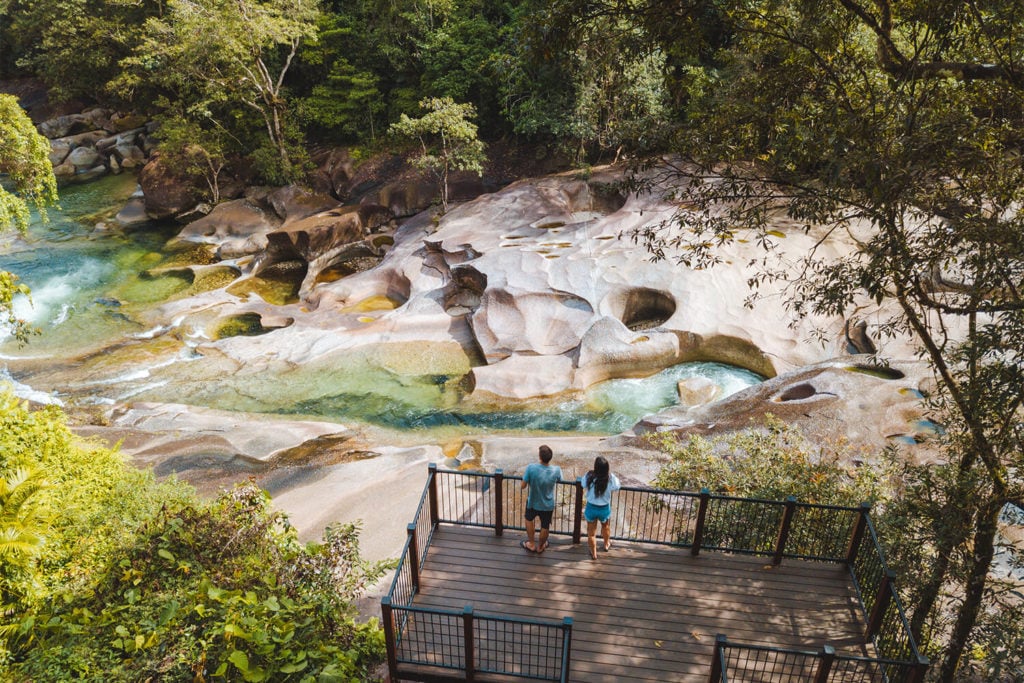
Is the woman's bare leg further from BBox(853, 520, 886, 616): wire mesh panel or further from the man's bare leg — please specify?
BBox(853, 520, 886, 616): wire mesh panel

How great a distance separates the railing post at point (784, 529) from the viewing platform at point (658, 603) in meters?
0.02

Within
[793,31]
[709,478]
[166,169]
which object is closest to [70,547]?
[709,478]

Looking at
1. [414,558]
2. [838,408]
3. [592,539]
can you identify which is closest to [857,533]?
[592,539]

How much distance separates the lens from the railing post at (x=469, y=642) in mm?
7297

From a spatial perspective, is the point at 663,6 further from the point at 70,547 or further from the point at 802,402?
the point at 70,547

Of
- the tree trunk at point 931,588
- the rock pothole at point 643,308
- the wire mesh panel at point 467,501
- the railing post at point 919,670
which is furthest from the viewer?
the rock pothole at point 643,308

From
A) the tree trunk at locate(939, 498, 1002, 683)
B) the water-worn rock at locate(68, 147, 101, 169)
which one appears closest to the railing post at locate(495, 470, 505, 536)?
the tree trunk at locate(939, 498, 1002, 683)

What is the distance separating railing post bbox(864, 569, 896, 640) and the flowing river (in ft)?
33.3

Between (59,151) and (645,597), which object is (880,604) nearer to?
(645,597)

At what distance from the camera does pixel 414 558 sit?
8.61 metres

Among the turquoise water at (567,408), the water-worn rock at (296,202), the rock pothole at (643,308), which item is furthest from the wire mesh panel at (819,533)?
the water-worn rock at (296,202)

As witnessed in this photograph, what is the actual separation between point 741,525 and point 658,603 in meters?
1.95

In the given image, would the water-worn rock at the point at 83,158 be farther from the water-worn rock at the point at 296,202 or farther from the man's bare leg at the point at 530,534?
the man's bare leg at the point at 530,534

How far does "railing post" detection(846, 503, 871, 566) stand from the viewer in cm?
856
